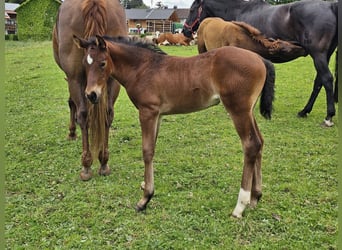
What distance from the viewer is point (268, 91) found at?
2.96 metres

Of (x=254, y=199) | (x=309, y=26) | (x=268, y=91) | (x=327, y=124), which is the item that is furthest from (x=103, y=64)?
(x=327, y=124)

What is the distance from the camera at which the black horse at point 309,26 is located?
206 inches

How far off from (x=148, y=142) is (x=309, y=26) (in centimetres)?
370

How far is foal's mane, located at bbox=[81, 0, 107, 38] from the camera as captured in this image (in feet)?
11.1

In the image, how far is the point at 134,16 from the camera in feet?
159

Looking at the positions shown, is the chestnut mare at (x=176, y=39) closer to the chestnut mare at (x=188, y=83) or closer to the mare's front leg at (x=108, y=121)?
A: the mare's front leg at (x=108, y=121)

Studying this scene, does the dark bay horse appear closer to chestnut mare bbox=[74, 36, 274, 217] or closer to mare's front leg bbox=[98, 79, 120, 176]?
mare's front leg bbox=[98, 79, 120, 176]

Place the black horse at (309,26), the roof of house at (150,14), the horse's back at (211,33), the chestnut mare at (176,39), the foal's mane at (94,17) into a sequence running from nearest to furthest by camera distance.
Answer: the foal's mane at (94,17) → the black horse at (309,26) → the horse's back at (211,33) → the chestnut mare at (176,39) → the roof of house at (150,14)

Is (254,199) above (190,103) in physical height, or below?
below

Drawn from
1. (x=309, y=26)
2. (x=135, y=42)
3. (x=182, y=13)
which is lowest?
(x=135, y=42)

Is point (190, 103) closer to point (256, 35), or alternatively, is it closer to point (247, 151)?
point (247, 151)

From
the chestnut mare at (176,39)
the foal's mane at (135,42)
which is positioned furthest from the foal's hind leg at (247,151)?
the chestnut mare at (176,39)

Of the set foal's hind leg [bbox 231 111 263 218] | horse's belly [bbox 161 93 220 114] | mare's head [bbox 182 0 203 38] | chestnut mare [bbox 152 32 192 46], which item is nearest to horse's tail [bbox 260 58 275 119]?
foal's hind leg [bbox 231 111 263 218]

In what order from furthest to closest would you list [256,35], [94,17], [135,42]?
[256,35] → [94,17] → [135,42]
